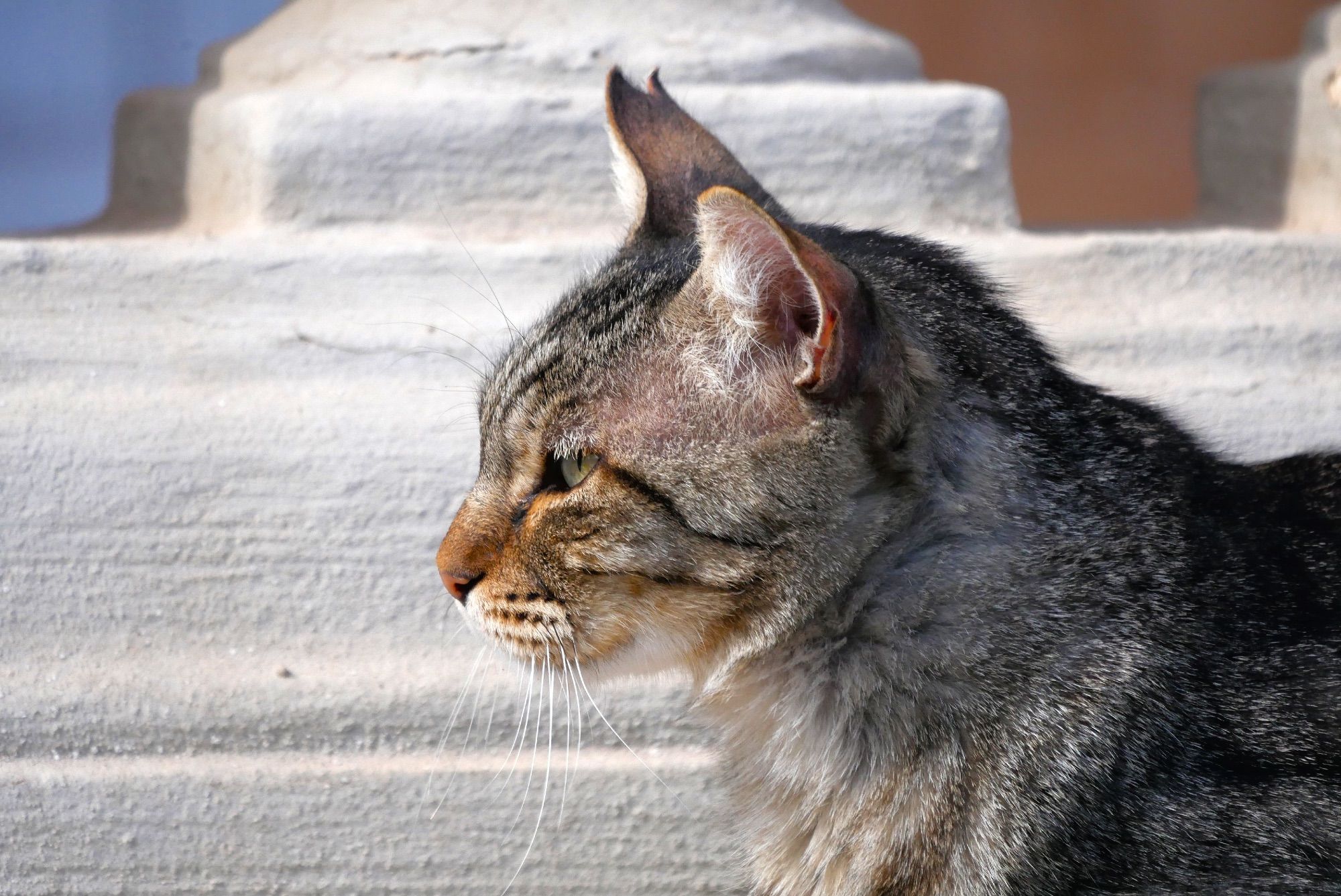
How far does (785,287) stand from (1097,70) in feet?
13.8

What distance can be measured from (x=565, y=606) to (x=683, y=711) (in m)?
0.74

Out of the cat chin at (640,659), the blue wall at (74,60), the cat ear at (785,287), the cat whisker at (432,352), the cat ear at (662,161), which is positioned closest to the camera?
the cat ear at (785,287)

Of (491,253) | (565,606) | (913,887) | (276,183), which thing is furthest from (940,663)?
(276,183)

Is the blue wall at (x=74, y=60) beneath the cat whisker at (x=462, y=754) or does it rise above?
above

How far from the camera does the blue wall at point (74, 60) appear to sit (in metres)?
4.75

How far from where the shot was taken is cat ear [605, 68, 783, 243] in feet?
6.35

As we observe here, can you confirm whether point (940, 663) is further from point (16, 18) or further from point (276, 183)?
point (16, 18)

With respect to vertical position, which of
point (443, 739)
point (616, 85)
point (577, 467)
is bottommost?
point (443, 739)

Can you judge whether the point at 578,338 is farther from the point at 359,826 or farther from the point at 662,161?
the point at 359,826

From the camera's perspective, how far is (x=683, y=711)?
92.4 inches

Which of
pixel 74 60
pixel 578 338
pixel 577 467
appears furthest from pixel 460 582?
→ pixel 74 60

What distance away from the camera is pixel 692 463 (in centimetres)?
162

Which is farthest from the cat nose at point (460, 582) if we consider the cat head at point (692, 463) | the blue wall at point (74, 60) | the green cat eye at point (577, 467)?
the blue wall at point (74, 60)

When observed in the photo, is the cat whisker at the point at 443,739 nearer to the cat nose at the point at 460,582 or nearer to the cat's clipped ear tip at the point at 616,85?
the cat nose at the point at 460,582
